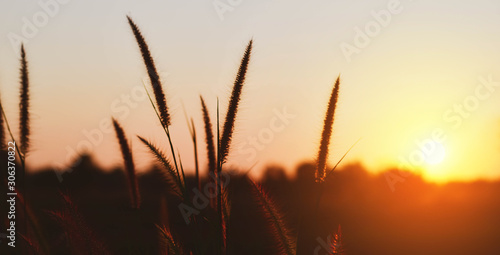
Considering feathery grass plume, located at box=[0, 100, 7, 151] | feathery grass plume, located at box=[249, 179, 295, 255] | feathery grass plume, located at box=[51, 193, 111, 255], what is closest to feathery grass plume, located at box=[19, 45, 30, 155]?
feathery grass plume, located at box=[0, 100, 7, 151]

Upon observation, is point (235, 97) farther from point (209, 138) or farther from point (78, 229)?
point (78, 229)

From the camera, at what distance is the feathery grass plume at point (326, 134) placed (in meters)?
2.43

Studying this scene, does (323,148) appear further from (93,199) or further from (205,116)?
(93,199)

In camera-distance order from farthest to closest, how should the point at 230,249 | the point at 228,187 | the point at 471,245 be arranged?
the point at 471,245
the point at 228,187
the point at 230,249

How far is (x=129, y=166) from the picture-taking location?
2754 millimetres

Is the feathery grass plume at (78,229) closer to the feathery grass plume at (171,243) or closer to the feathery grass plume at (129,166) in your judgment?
the feathery grass plume at (171,243)


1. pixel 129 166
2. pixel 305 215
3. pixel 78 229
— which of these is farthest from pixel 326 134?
pixel 78 229

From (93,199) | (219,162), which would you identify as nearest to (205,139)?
(219,162)

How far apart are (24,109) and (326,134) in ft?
5.09

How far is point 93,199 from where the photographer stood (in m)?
17.3

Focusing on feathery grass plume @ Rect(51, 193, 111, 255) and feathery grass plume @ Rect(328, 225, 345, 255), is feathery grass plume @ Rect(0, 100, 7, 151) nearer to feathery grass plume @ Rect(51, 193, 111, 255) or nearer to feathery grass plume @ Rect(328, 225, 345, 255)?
feathery grass plume @ Rect(51, 193, 111, 255)

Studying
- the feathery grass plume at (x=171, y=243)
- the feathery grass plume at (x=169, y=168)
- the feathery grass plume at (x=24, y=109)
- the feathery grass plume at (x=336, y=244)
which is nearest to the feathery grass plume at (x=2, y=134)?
the feathery grass plume at (x=24, y=109)

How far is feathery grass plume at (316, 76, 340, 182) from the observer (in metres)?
2.43

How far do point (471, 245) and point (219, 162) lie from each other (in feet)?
25.9
